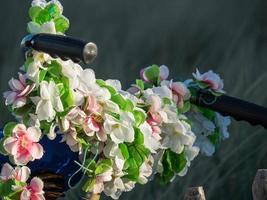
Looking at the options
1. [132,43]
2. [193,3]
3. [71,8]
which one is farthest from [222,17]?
[71,8]

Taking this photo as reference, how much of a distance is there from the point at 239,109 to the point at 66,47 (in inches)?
24.5

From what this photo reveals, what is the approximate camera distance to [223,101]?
2459 mm

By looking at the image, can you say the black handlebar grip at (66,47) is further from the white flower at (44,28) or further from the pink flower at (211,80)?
the pink flower at (211,80)

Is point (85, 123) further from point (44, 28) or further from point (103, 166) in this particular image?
point (44, 28)

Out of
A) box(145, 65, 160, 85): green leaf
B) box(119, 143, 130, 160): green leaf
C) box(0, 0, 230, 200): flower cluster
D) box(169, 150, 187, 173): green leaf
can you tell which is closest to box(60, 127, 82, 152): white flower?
box(0, 0, 230, 200): flower cluster

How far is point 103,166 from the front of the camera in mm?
2191

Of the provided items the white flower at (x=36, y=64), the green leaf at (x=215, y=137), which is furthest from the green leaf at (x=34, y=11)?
the green leaf at (x=215, y=137)

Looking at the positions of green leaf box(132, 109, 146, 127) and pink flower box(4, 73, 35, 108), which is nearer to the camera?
pink flower box(4, 73, 35, 108)

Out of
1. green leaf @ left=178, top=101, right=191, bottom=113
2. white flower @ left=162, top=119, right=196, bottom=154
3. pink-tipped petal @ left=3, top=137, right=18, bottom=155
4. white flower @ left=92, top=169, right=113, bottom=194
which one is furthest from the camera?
green leaf @ left=178, top=101, right=191, bottom=113

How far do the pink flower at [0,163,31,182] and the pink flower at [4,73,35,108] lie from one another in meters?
0.15

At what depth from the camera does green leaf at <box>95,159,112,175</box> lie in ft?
7.18

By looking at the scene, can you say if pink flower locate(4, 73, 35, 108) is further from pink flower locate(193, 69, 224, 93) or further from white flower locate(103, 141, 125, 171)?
pink flower locate(193, 69, 224, 93)

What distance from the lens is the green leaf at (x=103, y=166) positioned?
7.18 feet

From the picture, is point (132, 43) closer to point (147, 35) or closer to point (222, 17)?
point (147, 35)
